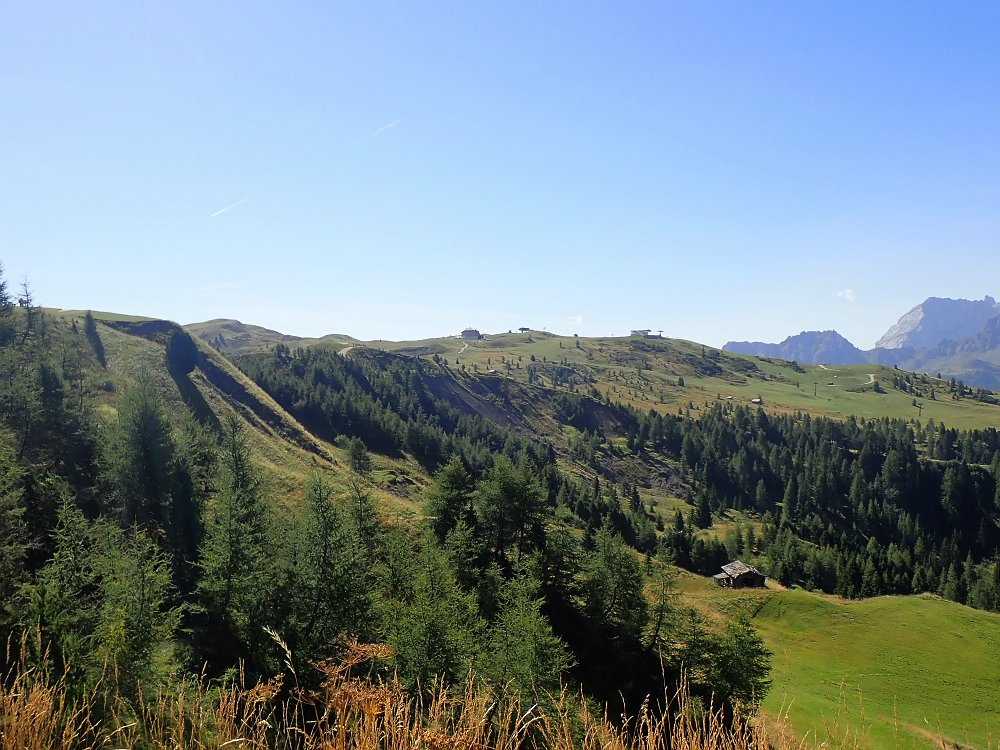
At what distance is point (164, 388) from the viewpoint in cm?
9400

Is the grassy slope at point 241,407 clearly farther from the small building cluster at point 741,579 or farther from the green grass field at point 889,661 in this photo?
the small building cluster at point 741,579

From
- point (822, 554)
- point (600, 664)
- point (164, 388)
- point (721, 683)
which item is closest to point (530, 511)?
point (600, 664)

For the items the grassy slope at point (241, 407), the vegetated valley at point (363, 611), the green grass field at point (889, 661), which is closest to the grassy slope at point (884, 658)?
the green grass field at point (889, 661)

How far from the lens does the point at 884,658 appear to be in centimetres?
5662

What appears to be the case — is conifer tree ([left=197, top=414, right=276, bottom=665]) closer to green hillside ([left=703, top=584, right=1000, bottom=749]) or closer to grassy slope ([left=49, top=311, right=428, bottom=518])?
grassy slope ([left=49, top=311, right=428, bottom=518])

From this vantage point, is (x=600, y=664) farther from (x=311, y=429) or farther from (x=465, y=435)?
(x=465, y=435)

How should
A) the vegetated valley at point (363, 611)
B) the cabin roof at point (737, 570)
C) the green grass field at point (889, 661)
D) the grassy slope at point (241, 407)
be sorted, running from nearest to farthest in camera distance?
the vegetated valley at point (363, 611)
the green grass field at point (889, 661)
the grassy slope at point (241, 407)
the cabin roof at point (737, 570)

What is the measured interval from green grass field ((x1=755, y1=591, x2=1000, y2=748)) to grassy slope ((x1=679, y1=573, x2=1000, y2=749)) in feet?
0.31

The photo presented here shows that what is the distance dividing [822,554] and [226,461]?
112014 millimetres

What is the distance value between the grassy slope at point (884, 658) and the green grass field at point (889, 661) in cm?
10

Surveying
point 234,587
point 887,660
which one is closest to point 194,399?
point 234,587

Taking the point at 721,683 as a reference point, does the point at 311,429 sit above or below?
above

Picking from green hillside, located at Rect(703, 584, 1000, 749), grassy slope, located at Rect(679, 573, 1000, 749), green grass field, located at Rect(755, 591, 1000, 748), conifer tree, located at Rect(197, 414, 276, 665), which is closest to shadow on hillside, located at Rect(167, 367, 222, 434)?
conifer tree, located at Rect(197, 414, 276, 665)

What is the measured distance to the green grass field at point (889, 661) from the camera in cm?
4356
